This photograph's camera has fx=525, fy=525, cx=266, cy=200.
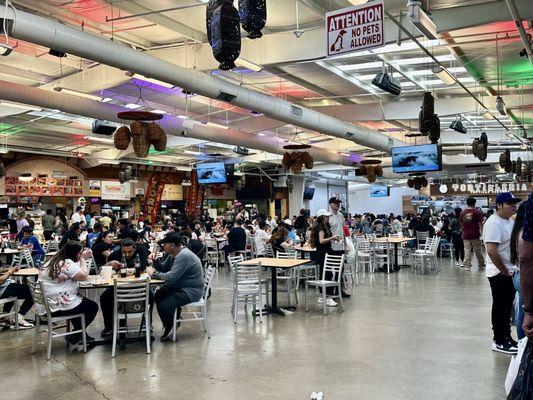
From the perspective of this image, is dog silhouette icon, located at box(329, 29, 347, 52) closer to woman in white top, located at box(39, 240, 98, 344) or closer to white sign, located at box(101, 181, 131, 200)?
woman in white top, located at box(39, 240, 98, 344)

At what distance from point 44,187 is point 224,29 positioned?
55.0ft

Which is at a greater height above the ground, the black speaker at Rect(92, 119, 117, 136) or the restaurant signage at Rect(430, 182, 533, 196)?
the black speaker at Rect(92, 119, 117, 136)

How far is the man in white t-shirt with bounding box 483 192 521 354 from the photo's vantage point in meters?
5.07

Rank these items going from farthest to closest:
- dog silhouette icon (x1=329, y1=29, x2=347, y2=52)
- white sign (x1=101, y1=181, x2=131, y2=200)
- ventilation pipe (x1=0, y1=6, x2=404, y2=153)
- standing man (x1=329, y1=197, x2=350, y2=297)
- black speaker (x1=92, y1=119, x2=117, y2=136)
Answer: white sign (x1=101, y1=181, x2=131, y2=200), black speaker (x1=92, y1=119, x2=117, y2=136), standing man (x1=329, y1=197, x2=350, y2=297), ventilation pipe (x1=0, y1=6, x2=404, y2=153), dog silhouette icon (x1=329, y1=29, x2=347, y2=52)

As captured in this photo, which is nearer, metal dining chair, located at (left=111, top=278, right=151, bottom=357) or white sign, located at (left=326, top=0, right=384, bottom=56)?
white sign, located at (left=326, top=0, right=384, bottom=56)

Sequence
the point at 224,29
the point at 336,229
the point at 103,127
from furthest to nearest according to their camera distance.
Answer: the point at 103,127
the point at 336,229
the point at 224,29

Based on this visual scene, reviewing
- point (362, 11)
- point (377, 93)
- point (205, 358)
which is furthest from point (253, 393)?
point (377, 93)

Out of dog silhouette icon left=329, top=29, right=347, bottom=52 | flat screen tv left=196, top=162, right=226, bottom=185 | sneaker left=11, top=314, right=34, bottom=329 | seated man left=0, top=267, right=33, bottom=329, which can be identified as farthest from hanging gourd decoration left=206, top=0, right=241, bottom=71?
flat screen tv left=196, top=162, right=226, bottom=185

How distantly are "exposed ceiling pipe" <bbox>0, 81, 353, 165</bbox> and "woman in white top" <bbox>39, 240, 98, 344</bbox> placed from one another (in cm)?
384

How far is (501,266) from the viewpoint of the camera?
16.3 feet

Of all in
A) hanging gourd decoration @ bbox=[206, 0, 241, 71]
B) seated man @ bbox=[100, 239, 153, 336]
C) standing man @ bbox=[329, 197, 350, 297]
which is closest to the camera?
hanging gourd decoration @ bbox=[206, 0, 241, 71]

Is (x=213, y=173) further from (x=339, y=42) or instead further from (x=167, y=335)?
Result: (x=339, y=42)

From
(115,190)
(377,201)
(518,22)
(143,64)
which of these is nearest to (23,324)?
(143,64)

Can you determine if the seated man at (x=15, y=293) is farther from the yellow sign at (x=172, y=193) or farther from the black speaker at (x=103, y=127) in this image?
the yellow sign at (x=172, y=193)
